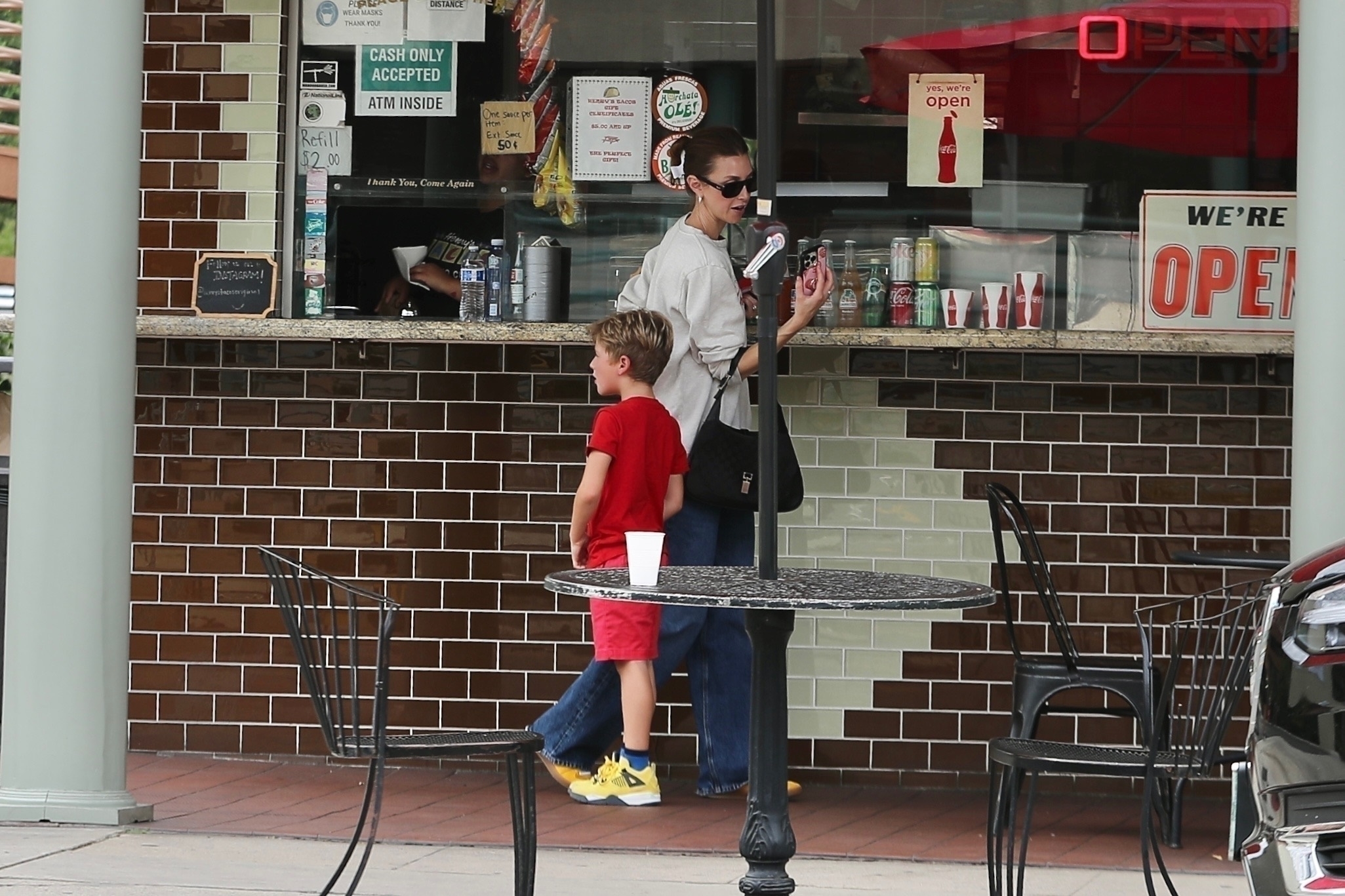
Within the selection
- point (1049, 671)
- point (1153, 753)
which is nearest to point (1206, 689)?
point (1153, 753)

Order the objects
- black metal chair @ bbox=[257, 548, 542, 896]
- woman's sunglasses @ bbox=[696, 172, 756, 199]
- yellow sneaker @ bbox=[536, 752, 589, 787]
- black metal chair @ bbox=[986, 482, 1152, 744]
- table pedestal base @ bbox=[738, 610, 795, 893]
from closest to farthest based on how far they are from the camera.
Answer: table pedestal base @ bbox=[738, 610, 795, 893], black metal chair @ bbox=[257, 548, 542, 896], black metal chair @ bbox=[986, 482, 1152, 744], woman's sunglasses @ bbox=[696, 172, 756, 199], yellow sneaker @ bbox=[536, 752, 589, 787]

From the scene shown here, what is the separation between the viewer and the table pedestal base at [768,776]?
384 cm

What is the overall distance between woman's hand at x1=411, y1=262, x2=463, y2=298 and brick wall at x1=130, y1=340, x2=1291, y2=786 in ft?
0.76

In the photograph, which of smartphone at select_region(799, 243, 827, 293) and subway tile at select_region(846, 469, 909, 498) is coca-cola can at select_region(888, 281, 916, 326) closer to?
smartphone at select_region(799, 243, 827, 293)

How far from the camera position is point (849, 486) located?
21.4 feet

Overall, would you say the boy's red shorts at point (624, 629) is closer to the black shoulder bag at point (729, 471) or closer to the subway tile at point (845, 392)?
the black shoulder bag at point (729, 471)

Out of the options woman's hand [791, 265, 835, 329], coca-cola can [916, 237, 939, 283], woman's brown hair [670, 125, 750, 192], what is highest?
woman's brown hair [670, 125, 750, 192]

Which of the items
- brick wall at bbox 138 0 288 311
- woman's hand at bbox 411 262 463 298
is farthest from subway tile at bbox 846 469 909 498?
brick wall at bbox 138 0 288 311

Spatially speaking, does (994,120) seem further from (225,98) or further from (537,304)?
(225,98)

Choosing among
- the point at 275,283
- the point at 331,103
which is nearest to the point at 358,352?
the point at 275,283

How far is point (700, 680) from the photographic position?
20.2 feet

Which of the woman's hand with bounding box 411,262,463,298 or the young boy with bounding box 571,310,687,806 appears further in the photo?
the woman's hand with bounding box 411,262,463,298

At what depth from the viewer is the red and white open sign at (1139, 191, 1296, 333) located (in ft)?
20.8

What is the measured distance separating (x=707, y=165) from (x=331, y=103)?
155 cm
